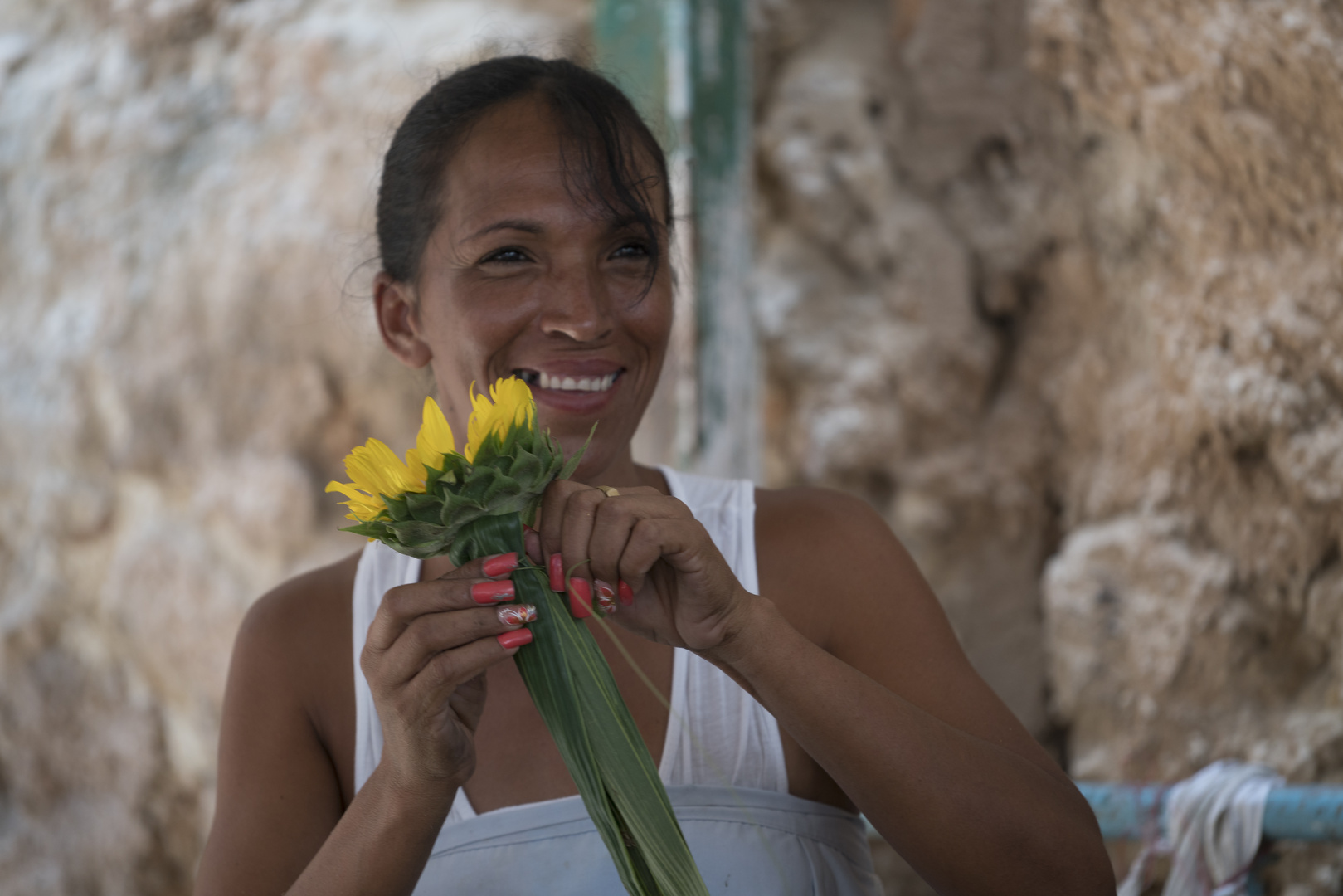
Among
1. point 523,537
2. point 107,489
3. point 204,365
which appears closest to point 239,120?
point 204,365

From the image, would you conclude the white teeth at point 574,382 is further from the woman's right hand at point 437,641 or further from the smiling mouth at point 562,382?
the woman's right hand at point 437,641

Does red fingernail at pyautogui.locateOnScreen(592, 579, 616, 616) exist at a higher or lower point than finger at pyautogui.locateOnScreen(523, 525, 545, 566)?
lower

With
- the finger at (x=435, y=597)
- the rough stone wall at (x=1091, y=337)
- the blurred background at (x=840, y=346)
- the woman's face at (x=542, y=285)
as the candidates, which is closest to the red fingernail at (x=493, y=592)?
the finger at (x=435, y=597)

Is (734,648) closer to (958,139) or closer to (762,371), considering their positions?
(762,371)

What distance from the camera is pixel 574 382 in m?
1.48

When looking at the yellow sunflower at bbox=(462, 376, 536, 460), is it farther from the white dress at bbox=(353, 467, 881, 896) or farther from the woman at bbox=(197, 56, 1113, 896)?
the white dress at bbox=(353, 467, 881, 896)

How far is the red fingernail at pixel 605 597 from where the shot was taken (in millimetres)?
1116

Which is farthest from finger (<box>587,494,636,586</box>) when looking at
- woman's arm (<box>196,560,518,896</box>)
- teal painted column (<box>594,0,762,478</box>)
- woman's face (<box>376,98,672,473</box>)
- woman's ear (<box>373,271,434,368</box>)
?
teal painted column (<box>594,0,762,478</box>)

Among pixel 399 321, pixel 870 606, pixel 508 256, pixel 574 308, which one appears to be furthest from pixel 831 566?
pixel 399 321

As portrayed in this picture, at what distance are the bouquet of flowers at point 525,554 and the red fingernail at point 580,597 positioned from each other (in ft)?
0.04

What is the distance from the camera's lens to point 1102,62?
2598 mm

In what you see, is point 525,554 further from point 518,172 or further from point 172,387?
point 172,387

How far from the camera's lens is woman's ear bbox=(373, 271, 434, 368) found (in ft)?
5.38

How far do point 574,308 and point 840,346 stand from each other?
A: 1866 millimetres
